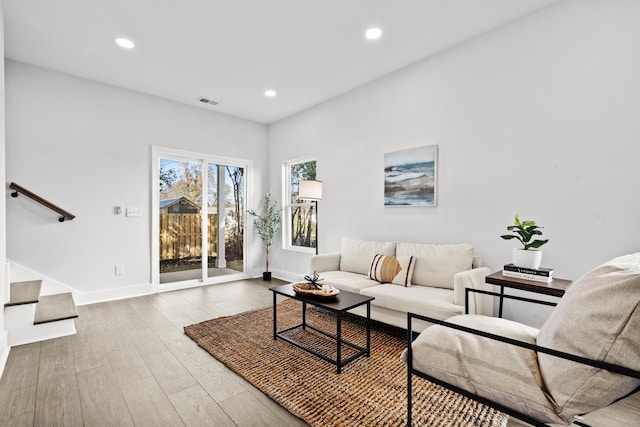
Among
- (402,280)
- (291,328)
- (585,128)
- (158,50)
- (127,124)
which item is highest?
(158,50)

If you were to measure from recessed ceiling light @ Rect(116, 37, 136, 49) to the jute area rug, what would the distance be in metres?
2.91

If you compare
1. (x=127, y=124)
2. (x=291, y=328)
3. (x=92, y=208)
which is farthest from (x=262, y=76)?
(x=291, y=328)

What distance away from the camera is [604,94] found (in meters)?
2.33

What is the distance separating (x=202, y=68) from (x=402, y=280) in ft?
10.8

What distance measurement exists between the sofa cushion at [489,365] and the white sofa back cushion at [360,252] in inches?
75.1

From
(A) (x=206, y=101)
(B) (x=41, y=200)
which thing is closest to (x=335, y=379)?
(B) (x=41, y=200)

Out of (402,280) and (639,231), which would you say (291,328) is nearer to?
(402,280)

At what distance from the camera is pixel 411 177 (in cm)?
354

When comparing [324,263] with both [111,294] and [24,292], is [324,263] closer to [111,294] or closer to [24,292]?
[111,294]

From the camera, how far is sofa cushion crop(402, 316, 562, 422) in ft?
3.92

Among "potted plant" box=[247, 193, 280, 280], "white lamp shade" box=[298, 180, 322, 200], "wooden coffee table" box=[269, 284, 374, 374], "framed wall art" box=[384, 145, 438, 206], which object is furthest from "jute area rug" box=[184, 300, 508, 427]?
"potted plant" box=[247, 193, 280, 280]

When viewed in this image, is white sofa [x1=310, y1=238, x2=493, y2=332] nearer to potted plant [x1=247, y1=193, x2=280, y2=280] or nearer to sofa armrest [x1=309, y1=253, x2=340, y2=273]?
sofa armrest [x1=309, y1=253, x2=340, y2=273]

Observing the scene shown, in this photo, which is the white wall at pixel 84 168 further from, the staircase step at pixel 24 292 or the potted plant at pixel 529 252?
the potted plant at pixel 529 252

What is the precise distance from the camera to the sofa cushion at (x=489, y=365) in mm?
1193
